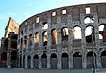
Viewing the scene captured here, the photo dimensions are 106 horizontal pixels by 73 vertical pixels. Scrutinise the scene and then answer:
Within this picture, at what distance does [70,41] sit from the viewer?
2286 centimetres

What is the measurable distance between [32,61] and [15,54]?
1166cm

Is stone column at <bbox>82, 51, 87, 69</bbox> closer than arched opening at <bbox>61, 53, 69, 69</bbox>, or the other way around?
stone column at <bbox>82, 51, 87, 69</bbox>

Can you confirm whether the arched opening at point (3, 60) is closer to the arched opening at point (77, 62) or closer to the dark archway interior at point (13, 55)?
the dark archway interior at point (13, 55)

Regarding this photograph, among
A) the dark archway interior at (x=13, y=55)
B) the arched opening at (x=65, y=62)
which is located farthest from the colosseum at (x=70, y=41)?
the dark archway interior at (x=13, y=55)

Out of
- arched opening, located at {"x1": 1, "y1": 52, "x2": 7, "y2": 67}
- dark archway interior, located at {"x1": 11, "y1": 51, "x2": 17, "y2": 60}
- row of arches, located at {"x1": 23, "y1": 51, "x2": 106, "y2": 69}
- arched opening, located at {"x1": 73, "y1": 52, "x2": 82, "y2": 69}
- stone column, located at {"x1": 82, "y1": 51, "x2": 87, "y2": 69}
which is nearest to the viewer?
stone column, located at {"x1": 82, "y1": 51, "x2": 87, "y2": 69}

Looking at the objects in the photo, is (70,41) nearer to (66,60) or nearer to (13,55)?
(66,60)

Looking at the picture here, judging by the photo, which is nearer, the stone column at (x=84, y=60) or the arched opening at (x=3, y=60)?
the stone column at (x=84, y=60)

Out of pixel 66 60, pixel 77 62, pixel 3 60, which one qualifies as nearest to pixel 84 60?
pixel 77 62

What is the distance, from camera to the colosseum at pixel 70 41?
21.8 metres

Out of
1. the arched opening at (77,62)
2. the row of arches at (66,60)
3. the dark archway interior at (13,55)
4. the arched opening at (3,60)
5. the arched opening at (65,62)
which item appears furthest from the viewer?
the arched opening at (3,60)

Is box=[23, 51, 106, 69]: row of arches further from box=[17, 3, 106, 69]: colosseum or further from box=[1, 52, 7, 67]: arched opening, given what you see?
box=[1, 52, 7, 67]: arched opening

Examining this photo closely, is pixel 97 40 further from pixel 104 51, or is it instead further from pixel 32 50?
pixel 32 50

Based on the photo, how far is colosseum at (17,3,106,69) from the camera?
2175 centimetres

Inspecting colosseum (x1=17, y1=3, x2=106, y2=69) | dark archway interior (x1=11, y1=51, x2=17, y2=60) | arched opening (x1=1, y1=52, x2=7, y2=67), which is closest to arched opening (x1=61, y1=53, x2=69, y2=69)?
colosseum (x1=17, y1=3, x2=106, y2=69)
